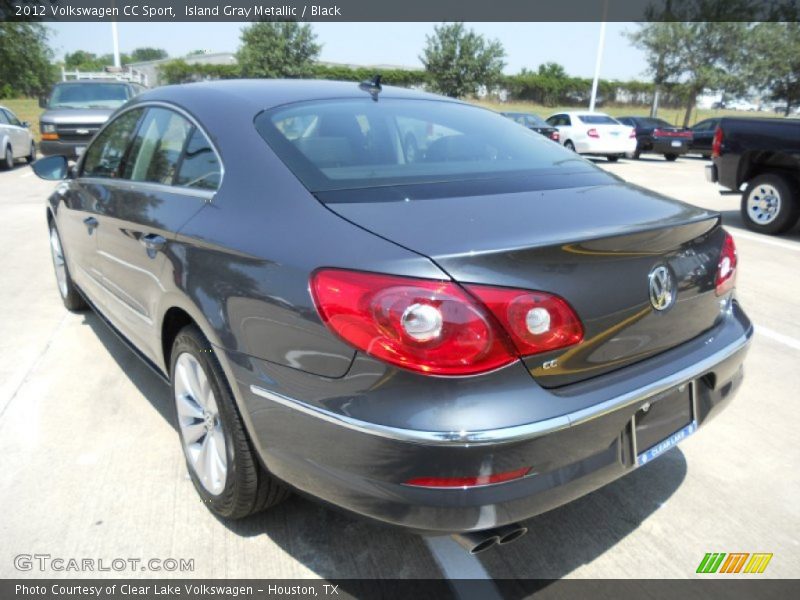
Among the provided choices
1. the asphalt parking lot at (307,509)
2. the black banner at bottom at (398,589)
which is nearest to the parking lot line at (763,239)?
the asphalt parking lot at (307,509)

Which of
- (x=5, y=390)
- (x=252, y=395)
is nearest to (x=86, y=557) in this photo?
(x=252, y=395)

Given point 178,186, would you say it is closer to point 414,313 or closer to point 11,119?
point 414,313

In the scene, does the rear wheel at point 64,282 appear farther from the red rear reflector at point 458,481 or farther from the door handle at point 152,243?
the red rear reflector at point 458,481

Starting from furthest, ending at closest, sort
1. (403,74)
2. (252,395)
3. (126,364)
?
1. (403,74)
2. (126,364)
3. (252,395)

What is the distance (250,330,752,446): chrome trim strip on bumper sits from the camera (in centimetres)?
160

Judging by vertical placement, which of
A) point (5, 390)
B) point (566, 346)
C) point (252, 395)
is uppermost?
point (566, 346)

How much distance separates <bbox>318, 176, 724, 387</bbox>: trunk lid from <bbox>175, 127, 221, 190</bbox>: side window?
2.03 ft

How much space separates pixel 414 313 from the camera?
1633 mm

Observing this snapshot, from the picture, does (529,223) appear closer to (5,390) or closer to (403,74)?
(5,390)

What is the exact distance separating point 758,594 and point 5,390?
12.2 feet

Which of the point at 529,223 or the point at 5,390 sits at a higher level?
the point at 529,223

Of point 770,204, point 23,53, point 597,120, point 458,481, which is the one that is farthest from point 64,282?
point 23,53

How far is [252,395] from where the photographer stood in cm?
200

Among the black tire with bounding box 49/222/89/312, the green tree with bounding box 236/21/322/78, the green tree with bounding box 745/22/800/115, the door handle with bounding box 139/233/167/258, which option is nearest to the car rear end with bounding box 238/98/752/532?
the door handle with bounding box 139/233/167/258
